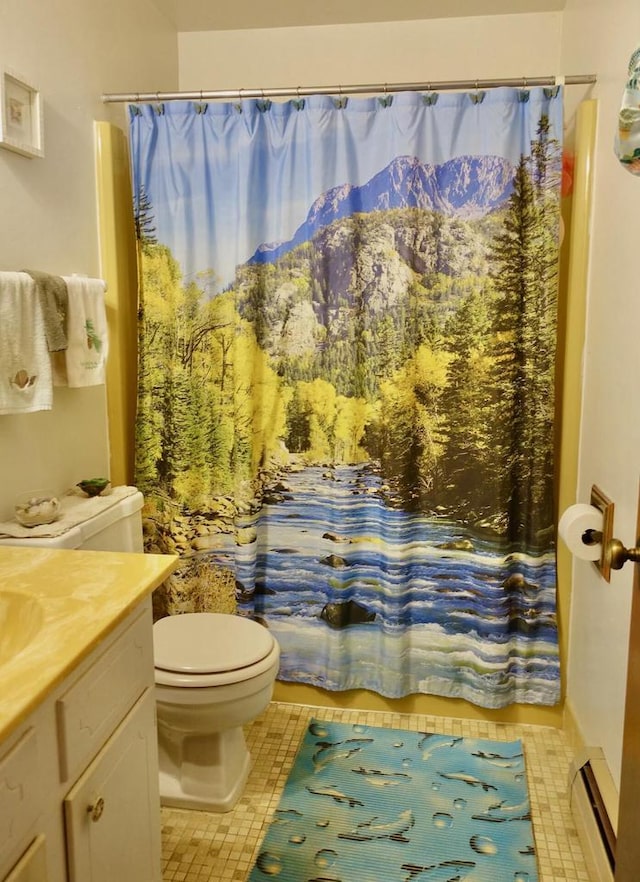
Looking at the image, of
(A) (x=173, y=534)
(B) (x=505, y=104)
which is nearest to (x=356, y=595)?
(A) (x=173, y=534)

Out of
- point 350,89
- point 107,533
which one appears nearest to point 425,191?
point 350,89

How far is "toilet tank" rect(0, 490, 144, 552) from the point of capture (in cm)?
167

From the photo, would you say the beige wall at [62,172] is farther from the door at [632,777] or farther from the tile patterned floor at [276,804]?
the door at [632,777]

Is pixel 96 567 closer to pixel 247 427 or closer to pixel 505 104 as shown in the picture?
pixel 247 427

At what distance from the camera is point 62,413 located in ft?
6.83

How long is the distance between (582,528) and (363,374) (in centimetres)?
85

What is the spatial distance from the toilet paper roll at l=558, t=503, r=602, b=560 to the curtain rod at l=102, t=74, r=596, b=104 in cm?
127

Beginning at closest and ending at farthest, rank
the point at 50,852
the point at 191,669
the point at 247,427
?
the point at 50,852 → the point at 191,669 → the point at 247,427

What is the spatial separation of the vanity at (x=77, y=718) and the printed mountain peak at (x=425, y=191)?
135 cm

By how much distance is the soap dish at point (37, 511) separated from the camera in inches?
68.7

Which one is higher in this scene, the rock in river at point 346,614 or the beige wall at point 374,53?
the beige wall at point 374,53

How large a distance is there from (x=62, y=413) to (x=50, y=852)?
133cm

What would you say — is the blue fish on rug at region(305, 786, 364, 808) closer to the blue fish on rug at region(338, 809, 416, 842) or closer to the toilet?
the blue fish on rug at region(338, 809, 416, 842)

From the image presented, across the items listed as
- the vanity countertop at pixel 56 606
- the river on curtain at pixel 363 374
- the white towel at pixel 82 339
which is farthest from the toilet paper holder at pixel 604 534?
the white towel at pixel 82 339
